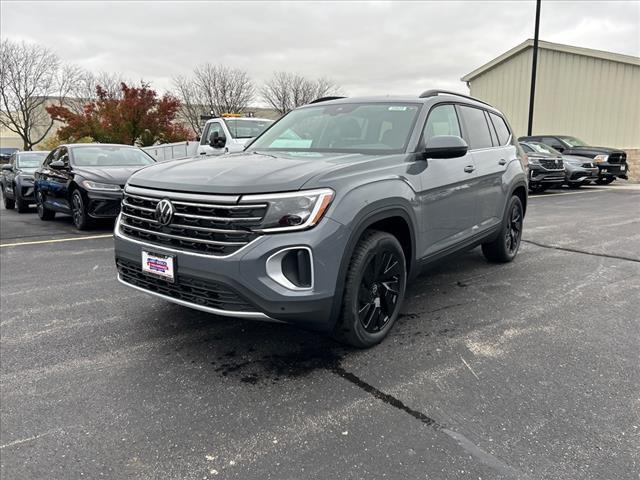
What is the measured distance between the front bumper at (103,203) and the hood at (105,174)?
220 millimetres

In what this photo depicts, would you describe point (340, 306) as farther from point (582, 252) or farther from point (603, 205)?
point (603, 205)

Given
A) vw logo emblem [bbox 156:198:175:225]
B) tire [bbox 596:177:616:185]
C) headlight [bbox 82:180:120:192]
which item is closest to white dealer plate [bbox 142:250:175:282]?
vw logo emblem [bbox 156:198:175:225]

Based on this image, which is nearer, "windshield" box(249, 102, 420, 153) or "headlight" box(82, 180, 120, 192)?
"windshield" box(249, 102, 420, 153)

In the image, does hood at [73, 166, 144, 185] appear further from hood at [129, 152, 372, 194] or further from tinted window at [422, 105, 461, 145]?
tinted window at [422, 105, 461, 145]

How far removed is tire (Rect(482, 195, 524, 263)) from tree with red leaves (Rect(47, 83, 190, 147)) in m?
23.9

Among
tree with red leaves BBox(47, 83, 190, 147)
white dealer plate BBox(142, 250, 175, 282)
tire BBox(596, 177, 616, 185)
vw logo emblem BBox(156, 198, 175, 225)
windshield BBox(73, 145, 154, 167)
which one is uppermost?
tree with red leaves BBox(47, 83, 190, 147)

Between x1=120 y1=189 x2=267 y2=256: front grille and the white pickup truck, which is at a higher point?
the white pickup truck

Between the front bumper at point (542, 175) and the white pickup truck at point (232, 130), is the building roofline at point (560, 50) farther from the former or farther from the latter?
the white pickup truck at point (232, 130)

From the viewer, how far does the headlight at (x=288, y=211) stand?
→ 8.93 feet

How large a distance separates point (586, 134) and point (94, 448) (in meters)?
24.9

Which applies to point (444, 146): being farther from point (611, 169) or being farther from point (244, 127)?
point (611, 169)

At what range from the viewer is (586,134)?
73.7 ft

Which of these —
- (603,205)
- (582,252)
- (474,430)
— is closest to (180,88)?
(603,205)

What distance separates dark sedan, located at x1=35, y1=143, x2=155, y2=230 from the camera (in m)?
7.95
